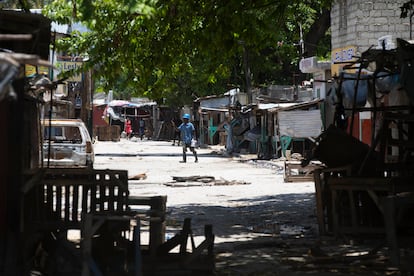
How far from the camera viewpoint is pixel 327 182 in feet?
33.8

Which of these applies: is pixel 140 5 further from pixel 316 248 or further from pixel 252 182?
pixel 252 182

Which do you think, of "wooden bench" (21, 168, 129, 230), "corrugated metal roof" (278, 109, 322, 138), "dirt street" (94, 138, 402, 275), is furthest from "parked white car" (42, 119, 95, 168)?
"wooden bench" (21, 168, 129, 230)

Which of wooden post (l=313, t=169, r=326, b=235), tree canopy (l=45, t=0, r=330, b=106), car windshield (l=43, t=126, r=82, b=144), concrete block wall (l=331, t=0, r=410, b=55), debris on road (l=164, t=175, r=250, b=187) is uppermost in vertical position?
concrete block wall (l=331, t=0, r=410, b=55)

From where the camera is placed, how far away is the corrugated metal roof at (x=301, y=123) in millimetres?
28109

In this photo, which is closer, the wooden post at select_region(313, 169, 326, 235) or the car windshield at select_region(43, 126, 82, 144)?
the wooden post at select_region(313, 169, 326, 235)

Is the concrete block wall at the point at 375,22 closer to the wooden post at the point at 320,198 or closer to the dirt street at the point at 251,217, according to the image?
the dirt street at the point at 251,217

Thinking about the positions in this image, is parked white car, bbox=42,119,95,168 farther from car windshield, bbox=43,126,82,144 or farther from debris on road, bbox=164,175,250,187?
debris on road, bbox=164,175,250,187

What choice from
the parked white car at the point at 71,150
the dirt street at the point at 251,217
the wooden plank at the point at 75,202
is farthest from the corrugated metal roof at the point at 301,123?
the wooden plank at the point at 75,202

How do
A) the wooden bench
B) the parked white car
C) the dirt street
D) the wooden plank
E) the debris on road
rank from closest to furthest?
the wooden bench → the wooden plank → the dirt street → the parked white car → the debris on road

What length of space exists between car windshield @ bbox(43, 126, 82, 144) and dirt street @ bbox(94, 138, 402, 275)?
7.06 feet

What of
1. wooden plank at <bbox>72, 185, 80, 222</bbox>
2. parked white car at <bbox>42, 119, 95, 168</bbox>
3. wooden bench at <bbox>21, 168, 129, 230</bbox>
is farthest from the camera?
parked white car at <bbox>42, 119, 95, 168</bbox>

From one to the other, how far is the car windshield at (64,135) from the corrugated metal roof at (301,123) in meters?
8.81

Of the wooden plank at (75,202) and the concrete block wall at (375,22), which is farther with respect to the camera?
the concrete block wall at (375,22)

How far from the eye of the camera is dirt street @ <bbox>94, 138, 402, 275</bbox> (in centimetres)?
923
